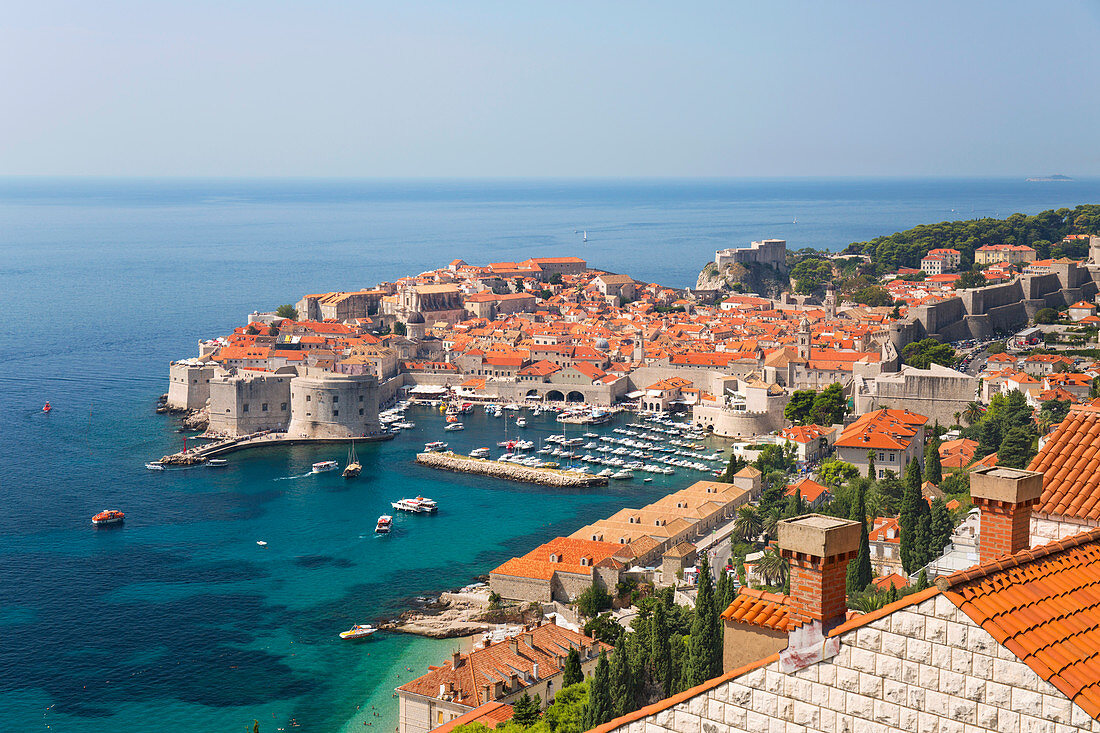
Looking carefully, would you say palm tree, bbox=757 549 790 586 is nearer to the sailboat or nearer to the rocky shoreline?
the rocky shoreline

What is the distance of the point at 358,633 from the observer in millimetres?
15516

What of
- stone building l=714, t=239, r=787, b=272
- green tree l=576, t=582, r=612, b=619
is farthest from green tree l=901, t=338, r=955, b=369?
stone building l=714, t=239, r=787, b=272

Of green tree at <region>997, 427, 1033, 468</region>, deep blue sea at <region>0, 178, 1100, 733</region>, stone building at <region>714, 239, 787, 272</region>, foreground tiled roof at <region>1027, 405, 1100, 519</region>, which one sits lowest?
deep blue sea at <region>0, 178, 1100, 733</region>

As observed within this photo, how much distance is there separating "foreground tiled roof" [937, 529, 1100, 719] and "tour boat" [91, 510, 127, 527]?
21.0 m

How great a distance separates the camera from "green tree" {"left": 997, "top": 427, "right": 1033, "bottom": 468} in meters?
19.0

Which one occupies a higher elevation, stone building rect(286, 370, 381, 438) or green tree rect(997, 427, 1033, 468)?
green tree rect(997, 427, 1033, 468)

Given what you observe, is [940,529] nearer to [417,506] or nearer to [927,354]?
[417,506]

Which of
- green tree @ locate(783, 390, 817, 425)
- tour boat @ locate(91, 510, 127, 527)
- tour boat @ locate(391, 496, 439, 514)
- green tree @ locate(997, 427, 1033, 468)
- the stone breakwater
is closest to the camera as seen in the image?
green tree @ locate(997, 427, 1033, 468)

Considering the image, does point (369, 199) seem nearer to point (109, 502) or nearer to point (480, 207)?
point (480, 207)

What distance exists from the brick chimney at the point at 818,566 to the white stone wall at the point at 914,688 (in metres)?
0.12

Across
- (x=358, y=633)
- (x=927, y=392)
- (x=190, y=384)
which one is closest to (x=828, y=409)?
(x=927, y=392)

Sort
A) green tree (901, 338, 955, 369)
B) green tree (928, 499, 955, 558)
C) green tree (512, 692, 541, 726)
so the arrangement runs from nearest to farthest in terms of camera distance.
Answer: green tree (512, 692, 541, 726), green tree (928, 499, 955, 558), green tree (901, 338, 955, 369)

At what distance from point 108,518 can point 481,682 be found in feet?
40.2

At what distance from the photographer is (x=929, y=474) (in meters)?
19.2
